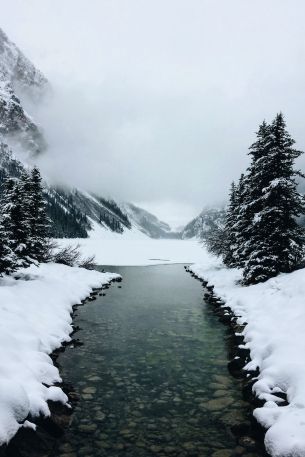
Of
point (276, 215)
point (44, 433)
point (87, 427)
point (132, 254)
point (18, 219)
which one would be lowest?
point (132, 254)

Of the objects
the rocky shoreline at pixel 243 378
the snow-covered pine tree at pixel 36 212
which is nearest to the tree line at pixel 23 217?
the snow-covered pine tree at pixel 36 212

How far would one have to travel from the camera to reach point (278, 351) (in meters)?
10.7

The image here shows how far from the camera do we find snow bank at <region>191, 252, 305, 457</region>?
686cm

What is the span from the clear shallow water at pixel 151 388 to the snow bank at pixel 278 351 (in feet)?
2.87

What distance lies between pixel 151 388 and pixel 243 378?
8.87 ft

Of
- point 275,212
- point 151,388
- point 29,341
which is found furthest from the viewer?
point 275,212

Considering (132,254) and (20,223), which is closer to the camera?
(20,223)

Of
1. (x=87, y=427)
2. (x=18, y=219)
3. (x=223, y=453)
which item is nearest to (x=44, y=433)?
(x=87, y=427)

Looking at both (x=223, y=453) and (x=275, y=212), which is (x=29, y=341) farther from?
(x=275, y=212)

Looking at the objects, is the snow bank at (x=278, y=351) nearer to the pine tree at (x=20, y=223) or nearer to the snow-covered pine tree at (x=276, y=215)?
the snow-covered pine tree at (x=276, y=215)

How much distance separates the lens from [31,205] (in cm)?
2547

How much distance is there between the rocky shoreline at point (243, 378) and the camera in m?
7.44

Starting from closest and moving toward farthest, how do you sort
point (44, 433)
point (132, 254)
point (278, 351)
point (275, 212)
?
1. point (44, 433)
2. point (278, 351)
3. point (275, 212)
4. point (132, 254)

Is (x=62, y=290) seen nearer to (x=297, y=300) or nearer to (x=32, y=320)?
(x=32, y=320)
